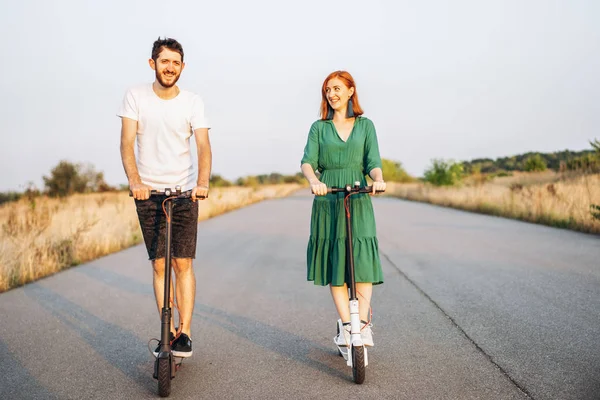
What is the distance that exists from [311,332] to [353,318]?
1.35m

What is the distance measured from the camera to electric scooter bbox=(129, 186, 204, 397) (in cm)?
351

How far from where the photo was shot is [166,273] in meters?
3.77

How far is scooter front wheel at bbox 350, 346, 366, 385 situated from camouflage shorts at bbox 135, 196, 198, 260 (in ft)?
4.46

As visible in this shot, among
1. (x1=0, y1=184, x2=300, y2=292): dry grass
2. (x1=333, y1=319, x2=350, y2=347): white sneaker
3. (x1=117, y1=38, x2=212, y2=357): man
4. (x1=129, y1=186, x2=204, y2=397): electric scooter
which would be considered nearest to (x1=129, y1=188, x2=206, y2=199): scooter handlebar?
(x1=129, y1=186, x2=204, y2=397): electric scooter

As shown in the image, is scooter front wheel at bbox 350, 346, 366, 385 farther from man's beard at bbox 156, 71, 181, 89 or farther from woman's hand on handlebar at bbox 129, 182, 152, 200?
man's beard at bbox 156, 71, 181, 89

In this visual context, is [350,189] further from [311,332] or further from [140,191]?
[311,332]

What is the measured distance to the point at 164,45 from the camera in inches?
156

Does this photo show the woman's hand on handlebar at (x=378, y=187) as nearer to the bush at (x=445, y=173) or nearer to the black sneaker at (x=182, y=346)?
the black sneaker at (x=182, y=346)

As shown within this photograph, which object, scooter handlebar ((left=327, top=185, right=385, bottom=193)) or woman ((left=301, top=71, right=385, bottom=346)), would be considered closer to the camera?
scooter handlebar ((left=327, top=185, right=385, bottom=193))

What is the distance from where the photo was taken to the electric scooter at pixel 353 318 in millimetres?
3648

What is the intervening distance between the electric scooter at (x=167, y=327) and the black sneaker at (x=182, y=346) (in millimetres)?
84

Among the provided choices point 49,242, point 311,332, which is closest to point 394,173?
point 49,242

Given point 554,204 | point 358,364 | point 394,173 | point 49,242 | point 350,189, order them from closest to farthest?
point 358,364
point 350,189
point 49,242
point 554,204
point 394,173

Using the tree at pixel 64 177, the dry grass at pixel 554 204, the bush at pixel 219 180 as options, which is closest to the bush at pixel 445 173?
the dry grass at pixel 554 204
